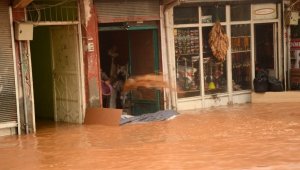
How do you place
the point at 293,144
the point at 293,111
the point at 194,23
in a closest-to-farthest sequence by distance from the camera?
the point at 293,144
the point at 293,111
the point at 194,23

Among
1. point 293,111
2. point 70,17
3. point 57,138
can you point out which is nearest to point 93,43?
point 70,17

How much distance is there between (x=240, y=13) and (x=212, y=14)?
106 centimetres

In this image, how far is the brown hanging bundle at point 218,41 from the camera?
16484 mm

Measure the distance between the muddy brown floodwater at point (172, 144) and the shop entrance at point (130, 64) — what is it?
4.77ft

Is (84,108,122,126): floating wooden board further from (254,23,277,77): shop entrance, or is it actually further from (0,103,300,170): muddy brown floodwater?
(254,23,277,77): shop entrance

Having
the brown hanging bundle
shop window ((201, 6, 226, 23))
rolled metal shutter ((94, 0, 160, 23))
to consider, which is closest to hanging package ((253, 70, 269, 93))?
the brown hanging bundle

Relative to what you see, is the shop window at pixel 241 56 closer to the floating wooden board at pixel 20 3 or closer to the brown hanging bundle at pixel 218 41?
the brown hanging bundle at pixel 218 41

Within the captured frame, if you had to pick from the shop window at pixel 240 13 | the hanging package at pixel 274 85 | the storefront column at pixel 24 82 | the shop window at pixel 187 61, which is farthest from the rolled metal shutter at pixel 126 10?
the hanging package at pixel 274 85

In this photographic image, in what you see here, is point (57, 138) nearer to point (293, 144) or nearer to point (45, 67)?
point (45, 67)

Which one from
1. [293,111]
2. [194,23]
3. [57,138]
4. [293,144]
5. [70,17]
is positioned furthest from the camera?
[194,23]

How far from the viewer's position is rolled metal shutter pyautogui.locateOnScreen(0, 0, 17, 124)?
1280cm

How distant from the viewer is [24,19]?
43.0 ft

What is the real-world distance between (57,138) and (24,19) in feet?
9.47

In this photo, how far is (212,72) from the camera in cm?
1686
